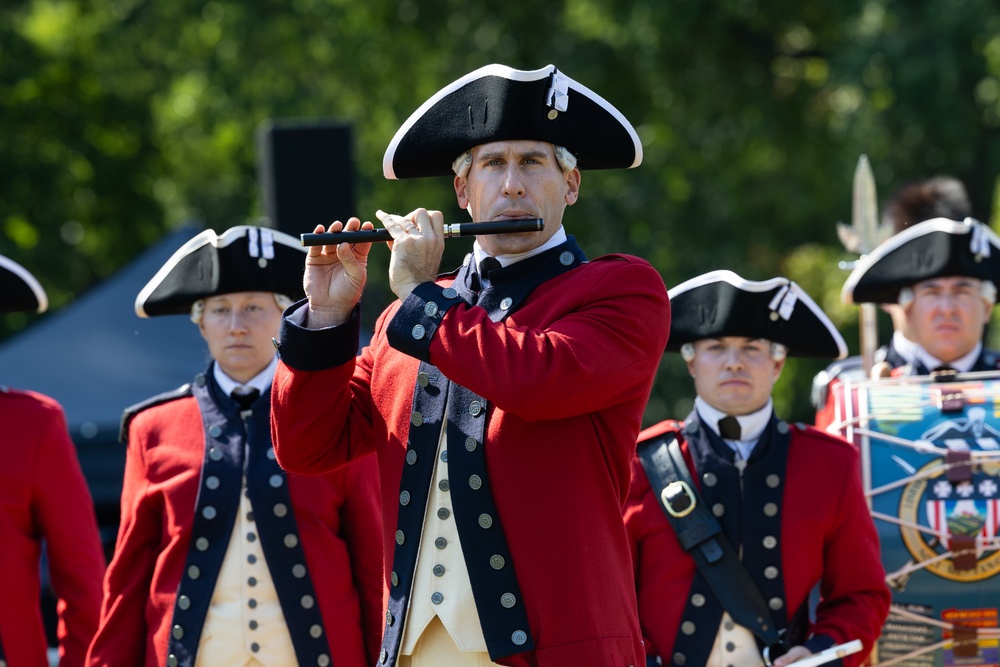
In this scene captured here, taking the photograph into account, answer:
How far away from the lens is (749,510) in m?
4.76

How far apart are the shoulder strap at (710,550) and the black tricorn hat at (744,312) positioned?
0.43 meters

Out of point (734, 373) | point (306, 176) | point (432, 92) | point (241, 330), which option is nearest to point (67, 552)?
point (241, 330)

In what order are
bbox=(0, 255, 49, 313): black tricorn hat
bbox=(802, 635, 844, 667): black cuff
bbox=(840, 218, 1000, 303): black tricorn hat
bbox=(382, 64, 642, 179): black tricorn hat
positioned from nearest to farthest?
bbox=(382, 64, 642, 179): black tricorn hat → bbox=(802, 635, 844, 667): black cuff → bbox=(0, 255, 49, 313): black tricorn hat → bbox=(840, 218, 1000, 303): black tricorn hat

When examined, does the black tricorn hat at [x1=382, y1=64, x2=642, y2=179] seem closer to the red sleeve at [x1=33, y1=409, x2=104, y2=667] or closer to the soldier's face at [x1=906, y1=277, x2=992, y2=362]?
the red sleeve at [x1=33, y1=409, x2=104, y2=667]

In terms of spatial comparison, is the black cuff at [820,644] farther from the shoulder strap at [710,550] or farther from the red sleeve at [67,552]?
the red sleeve at [67,552]

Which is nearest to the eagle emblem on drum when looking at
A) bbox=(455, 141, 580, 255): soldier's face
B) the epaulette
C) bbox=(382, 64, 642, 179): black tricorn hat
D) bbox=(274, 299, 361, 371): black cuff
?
bbox=(382, 64, 642, 179): black tricorn hat

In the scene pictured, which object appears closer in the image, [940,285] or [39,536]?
[39,536]

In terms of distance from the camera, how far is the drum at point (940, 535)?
5.12 metres

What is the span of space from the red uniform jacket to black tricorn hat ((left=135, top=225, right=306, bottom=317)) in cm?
39

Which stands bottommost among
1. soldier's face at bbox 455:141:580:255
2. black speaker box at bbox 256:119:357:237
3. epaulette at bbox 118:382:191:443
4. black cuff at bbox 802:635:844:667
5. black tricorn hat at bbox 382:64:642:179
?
black cuff at bbox 802:635:844:667

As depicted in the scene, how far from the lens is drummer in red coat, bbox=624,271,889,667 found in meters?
4.65

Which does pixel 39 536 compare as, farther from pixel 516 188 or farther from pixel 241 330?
pixel 516 188

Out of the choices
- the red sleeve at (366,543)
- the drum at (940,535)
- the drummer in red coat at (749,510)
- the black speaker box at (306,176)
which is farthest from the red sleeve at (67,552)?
the black speaker box at (306,176)

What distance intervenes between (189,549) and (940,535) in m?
2.33
